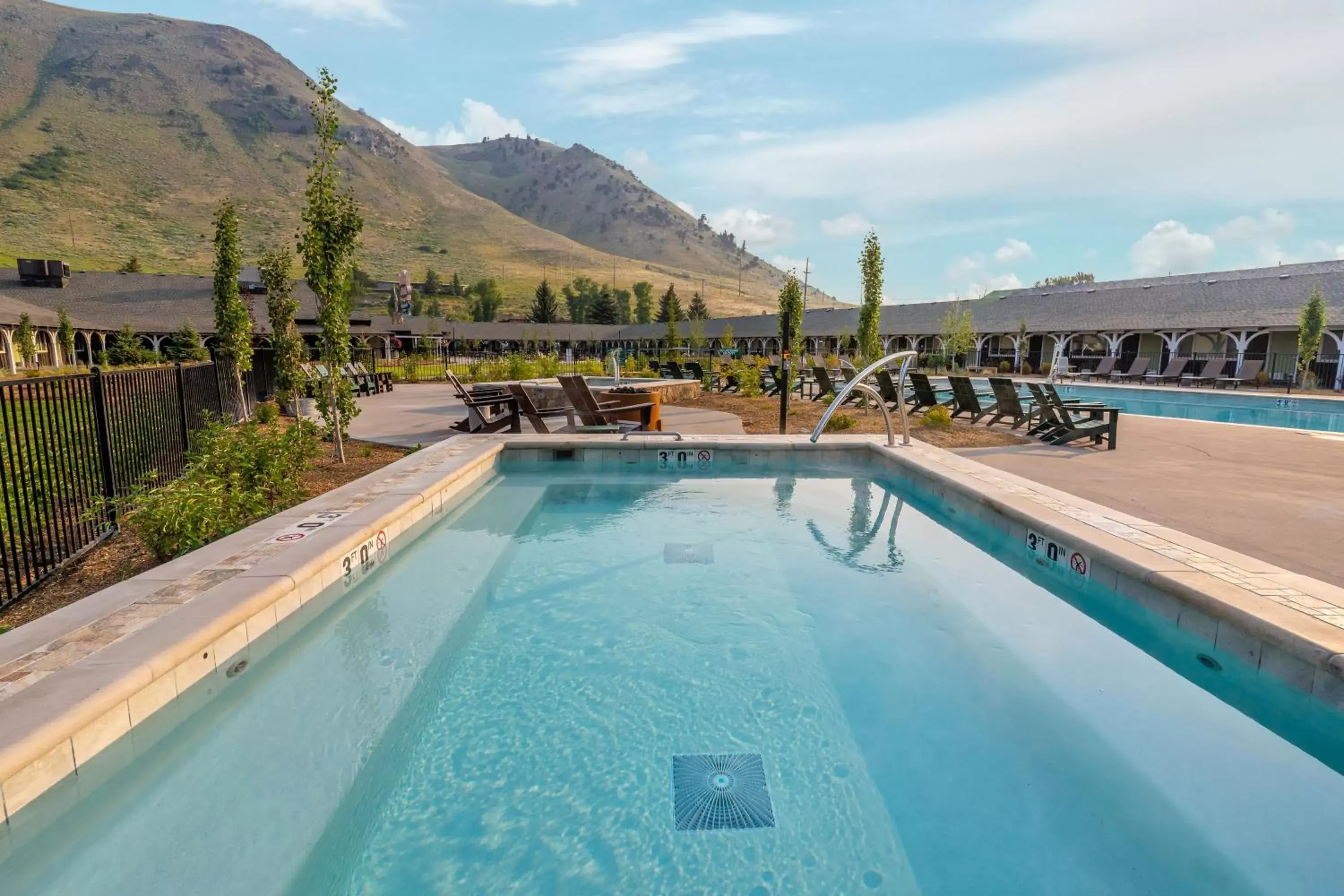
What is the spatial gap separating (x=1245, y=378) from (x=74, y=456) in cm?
2923

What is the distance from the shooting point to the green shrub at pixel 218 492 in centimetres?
387

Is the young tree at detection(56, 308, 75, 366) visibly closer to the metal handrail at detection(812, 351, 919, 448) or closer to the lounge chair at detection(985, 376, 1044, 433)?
the metal handrail at detection(812, 351, 919, 448)

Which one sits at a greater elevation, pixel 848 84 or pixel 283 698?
pixel 848 84

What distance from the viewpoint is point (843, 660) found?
130 inches

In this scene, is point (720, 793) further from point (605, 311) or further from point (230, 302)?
point (605, 311)

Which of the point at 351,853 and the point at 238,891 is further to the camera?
the point at 351,853

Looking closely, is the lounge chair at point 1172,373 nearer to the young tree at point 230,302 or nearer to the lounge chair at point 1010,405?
the lounge chair at point 1010,405

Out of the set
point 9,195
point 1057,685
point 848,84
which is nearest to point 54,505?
point 1057,685

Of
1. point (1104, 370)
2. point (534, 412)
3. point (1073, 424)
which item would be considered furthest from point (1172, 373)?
point (534, 412)

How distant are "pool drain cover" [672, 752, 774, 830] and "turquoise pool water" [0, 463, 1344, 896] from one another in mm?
28

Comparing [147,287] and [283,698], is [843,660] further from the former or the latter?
[147,287]

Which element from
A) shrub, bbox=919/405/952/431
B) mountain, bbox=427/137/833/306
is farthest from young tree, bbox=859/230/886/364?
mountain, bbox=427/137/833/306

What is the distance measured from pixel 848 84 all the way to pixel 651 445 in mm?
6774

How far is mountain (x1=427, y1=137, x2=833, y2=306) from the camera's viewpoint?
167 meters
